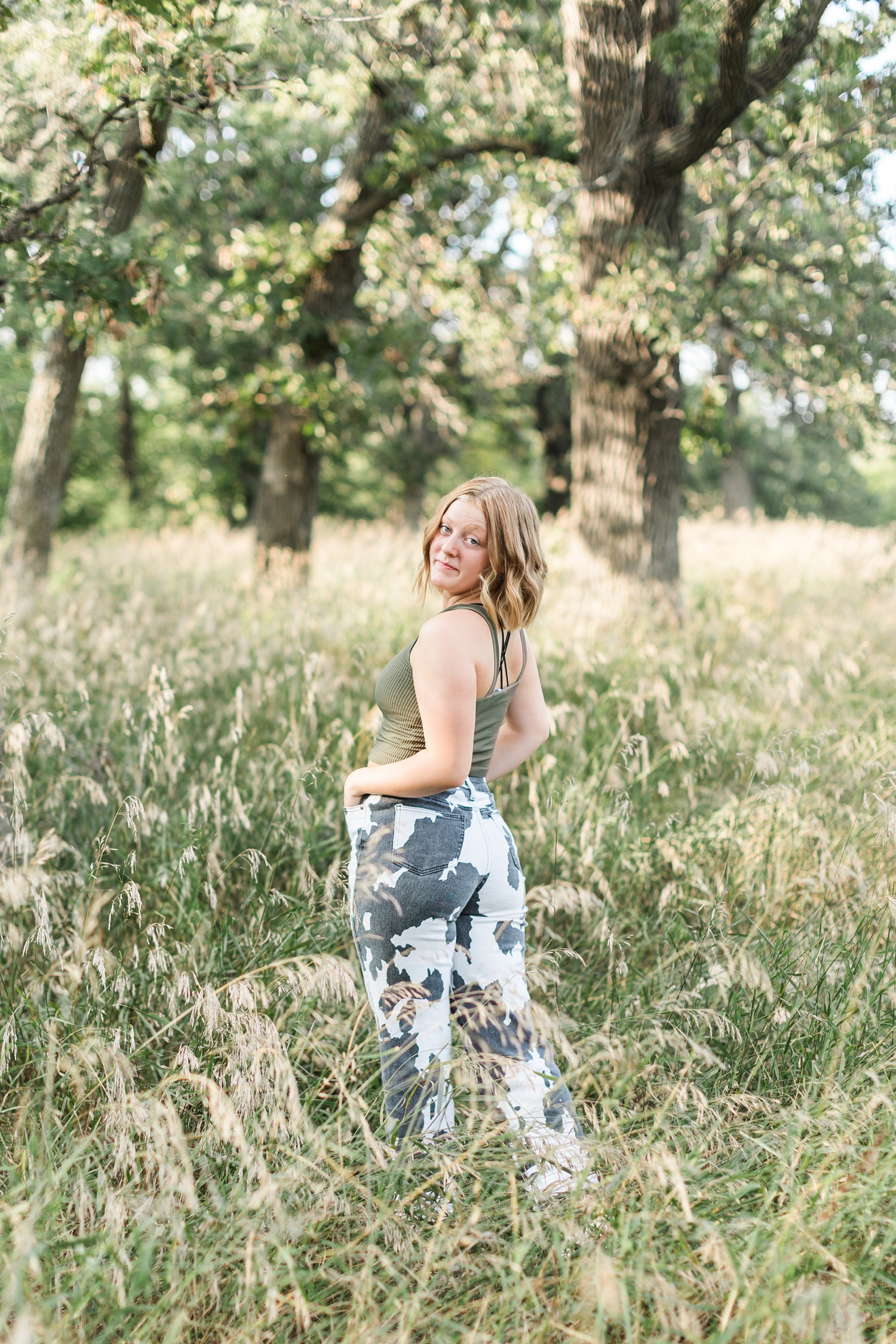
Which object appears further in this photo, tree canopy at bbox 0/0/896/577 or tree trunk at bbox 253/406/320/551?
tree trunk at bbox 253/406/320/551

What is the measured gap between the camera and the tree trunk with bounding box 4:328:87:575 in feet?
26.5

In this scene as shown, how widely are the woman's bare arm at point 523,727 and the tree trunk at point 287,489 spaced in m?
6.86

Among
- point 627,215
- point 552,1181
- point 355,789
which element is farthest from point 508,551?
point 627,215

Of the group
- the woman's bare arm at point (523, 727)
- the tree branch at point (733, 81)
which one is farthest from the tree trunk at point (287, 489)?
the woman's bare arm at point (523, 727)

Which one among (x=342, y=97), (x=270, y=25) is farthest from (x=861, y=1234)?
(x=342, y=97)

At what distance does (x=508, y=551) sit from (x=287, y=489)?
734 centimetres

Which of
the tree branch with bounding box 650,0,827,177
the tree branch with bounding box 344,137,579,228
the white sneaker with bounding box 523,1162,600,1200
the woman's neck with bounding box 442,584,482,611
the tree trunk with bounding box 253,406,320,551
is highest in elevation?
the tree branch with bounding box 344,137,579,228

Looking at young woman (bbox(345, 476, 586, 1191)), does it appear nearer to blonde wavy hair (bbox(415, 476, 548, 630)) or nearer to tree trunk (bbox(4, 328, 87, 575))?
blonde wavy hair (bbox(415, 476, 548, 630))

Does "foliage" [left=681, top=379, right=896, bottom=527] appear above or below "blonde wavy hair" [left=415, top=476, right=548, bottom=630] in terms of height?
above

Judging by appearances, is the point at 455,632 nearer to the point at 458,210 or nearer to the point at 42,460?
the point at 42,460

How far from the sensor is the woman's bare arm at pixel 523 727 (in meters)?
2.61

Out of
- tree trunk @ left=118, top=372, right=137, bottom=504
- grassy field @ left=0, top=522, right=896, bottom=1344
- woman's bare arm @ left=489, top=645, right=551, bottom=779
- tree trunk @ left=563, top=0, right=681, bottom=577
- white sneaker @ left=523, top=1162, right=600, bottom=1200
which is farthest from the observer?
tree trunk @ left=118, top=372, right=137, bottom=504

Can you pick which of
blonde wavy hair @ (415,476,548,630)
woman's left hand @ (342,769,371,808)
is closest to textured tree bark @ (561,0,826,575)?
blonde wavy hair @ (415,476,548,630)

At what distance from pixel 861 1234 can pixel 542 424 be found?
66.5 feet
